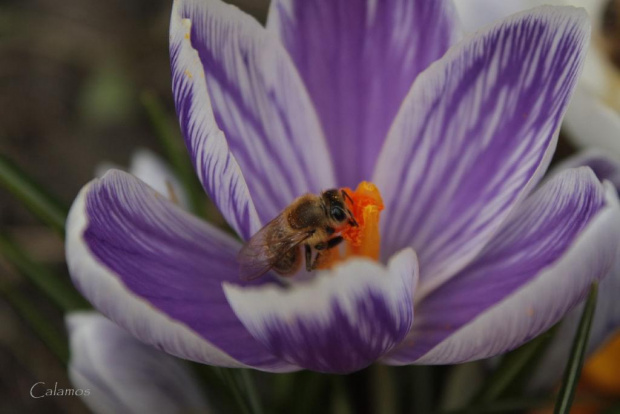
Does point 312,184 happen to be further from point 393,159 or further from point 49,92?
point 49,92

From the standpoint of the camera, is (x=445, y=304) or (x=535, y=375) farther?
(x=535, y=375)

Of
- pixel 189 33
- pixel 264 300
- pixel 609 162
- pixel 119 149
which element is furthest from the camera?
pixel 119 149

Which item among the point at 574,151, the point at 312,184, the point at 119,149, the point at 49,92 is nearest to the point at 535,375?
the point at 312,184

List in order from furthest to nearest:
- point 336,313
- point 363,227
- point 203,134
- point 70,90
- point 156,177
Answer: point 70,90, point 156,177, point 363,227, point 203,134, point 336,313

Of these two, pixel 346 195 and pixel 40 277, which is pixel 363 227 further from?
pixel 40 277

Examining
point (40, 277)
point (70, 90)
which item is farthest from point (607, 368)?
point (70, 90)

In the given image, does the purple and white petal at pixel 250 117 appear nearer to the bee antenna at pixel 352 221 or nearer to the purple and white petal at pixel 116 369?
the bee antenna at pixel 352 221
